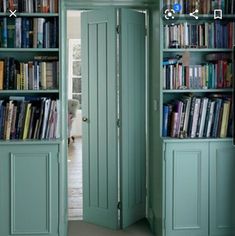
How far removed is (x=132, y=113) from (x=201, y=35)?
1026 millimetres

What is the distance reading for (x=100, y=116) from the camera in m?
4.29

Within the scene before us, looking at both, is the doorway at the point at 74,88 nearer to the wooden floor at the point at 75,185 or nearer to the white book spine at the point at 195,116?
the wooden floor at the point at 75,185

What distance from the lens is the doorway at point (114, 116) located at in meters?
4.18

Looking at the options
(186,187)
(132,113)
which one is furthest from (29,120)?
(186,187)

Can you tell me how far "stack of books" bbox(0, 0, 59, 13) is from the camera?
3.62 meters

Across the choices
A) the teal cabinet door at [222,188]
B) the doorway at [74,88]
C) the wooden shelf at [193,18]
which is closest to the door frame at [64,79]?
the wooden shelf at [193,18]

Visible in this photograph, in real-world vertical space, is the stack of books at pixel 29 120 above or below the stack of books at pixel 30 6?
below

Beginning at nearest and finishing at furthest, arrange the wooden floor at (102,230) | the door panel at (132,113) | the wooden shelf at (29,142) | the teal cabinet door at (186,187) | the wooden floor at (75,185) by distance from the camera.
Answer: the wooden shelf at (29,142)
the teal cabinet door at (186,187)
the wooden floor at (102,230)
the door panel at (132,113)
the wooden floor at (75,185)

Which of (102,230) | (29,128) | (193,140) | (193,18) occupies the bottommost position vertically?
(102,230)

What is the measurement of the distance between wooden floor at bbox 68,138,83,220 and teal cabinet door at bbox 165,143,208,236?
1.26 metres

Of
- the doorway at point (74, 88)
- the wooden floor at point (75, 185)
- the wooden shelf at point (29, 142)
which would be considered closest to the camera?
the wooden shelf at point (29, 142)

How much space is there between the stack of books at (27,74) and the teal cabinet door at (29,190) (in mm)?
511

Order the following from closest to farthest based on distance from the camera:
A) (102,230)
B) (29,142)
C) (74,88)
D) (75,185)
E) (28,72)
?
1. (29,142)
2. (28,72)
3. (102,230)
4. (75,185)
5. (74,88)

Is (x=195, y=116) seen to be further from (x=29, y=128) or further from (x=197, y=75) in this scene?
(x=29, y=128)
